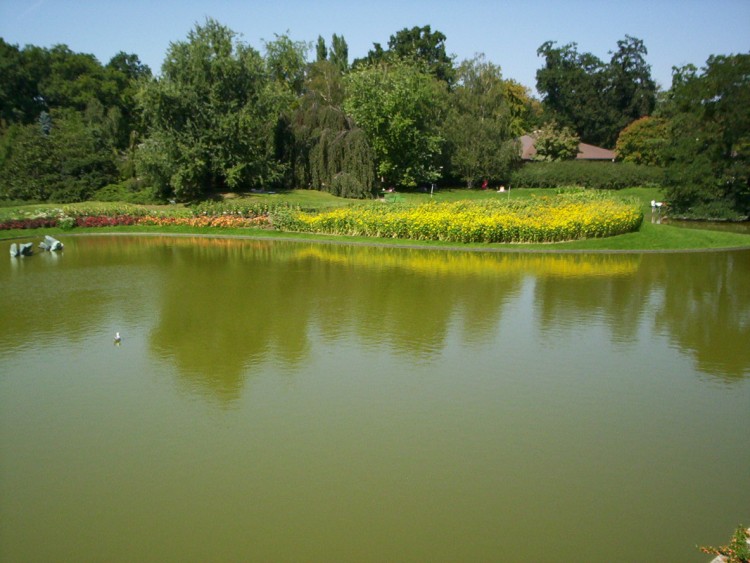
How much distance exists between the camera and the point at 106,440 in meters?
7.54

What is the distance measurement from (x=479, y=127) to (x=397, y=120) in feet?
21.9

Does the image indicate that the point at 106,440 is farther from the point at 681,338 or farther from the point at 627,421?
the point at 681,338

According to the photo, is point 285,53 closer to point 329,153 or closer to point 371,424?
point 329,153

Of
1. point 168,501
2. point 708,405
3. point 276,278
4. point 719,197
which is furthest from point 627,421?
point 719,197

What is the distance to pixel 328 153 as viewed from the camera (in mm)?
35188

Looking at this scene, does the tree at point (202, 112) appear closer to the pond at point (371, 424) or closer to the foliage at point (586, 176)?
the pond at point (371, 424)

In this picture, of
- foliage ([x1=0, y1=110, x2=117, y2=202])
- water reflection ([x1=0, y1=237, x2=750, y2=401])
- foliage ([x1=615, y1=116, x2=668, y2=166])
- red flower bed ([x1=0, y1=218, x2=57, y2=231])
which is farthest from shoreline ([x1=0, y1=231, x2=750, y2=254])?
foliage ([x1=615, y1=116, x2=668, y2=166])

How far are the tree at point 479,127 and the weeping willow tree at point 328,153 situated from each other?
28.5 feet

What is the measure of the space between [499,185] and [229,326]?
119 ft

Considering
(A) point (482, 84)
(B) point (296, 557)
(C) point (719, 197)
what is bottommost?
(B) point (296, 557)

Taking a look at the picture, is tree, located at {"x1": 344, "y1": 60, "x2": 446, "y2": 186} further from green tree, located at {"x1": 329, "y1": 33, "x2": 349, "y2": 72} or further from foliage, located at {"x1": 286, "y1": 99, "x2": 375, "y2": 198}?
green tree, located at {"x1": 329, "y1": 33, "x2": 349, "y2": 72}

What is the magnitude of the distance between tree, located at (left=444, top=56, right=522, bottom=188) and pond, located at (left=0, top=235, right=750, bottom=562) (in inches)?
1128

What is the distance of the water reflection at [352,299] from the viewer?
36.4 ft

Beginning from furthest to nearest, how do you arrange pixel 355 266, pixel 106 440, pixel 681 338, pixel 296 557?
pixel 355 266
pixel 681 338
pixel 106 440
pixel 296 557
